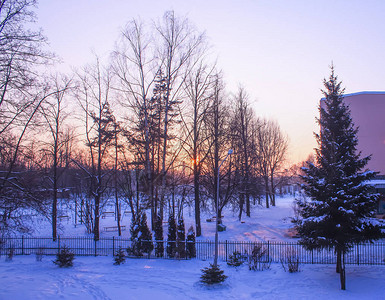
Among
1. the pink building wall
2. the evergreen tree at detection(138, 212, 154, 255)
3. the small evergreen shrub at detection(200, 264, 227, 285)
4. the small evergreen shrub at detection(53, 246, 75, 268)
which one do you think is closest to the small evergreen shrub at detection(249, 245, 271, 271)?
the small evergreen shrub at detection(200, 264, 227, 285)

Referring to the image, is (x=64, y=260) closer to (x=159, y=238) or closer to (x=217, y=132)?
(x=159, y=238)

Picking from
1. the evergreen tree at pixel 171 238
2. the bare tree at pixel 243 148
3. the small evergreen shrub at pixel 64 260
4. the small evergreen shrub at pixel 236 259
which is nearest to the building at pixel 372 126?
the bare tree at pixel 243 148

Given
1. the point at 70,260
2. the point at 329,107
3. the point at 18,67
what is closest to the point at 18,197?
the point at 18,67

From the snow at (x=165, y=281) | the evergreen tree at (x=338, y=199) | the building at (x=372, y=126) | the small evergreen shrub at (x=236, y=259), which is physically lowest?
the snow at (x=165, y=281)

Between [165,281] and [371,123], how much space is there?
27.0 meters

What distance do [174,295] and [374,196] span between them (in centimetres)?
1047

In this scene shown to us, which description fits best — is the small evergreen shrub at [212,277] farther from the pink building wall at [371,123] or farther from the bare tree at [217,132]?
the pink building wall at [371,123]

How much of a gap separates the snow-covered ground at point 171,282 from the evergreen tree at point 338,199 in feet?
4.87

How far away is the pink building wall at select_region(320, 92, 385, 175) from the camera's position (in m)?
29.6

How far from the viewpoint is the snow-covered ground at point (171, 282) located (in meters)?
12.6

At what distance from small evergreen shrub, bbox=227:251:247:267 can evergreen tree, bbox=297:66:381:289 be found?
4.37 m

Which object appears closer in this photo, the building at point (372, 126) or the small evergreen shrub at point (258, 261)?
the small evergreen shrub at point (258, 261)

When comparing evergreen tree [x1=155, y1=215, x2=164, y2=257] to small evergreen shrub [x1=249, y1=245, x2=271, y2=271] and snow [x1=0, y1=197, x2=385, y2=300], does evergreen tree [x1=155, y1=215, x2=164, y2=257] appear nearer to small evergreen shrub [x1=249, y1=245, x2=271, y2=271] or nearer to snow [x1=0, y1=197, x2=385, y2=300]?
snow [x1=0, y1=197, x2=385, y2=300]

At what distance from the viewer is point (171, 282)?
14.4m
